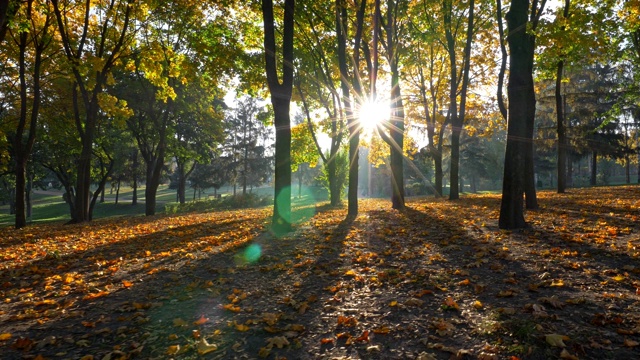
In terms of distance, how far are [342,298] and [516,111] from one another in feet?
21.3

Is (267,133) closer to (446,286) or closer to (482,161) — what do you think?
(482,161)

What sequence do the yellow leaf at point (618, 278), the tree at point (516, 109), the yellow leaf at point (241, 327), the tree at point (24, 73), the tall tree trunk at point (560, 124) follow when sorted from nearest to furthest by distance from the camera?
the yellow leaf at point (241, 327) < the yellow leaf at point (618, 278) < the tree at point (516, 109) < the tree at point (24, 73) < the tall tree trunk at point (560, 124)

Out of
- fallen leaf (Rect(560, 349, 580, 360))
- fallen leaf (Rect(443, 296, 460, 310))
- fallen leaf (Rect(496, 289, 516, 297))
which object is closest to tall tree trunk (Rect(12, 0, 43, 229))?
fallen leaf (Rect(443, 296, 460, 310))

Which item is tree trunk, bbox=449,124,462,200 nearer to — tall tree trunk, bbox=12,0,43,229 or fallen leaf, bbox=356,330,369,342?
fallen leaf, bbox=356,330,369,342

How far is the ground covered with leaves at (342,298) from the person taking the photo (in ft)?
10.2

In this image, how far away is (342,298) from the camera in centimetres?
439

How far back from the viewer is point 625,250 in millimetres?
5473

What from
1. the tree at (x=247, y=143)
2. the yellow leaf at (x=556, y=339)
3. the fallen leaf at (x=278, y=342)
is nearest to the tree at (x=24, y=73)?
the fallen leaf at (x=278, y=342)

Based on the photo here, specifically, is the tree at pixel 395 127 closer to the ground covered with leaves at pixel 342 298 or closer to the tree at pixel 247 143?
the ground covered with leaves at pixel 342 298

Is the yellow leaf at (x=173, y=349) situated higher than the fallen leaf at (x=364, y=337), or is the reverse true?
the fallen leaf at (x=364, y=337)

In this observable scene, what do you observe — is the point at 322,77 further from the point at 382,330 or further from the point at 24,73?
the point at 382,330

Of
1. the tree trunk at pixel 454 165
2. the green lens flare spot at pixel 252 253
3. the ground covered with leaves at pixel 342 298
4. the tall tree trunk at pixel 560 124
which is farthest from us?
the tree trunk at pixel 454 165

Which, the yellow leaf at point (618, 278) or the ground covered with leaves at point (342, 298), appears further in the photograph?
the yellow leaf at point (618, 278)

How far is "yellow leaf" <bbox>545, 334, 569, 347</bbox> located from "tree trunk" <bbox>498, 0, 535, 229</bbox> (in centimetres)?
578
